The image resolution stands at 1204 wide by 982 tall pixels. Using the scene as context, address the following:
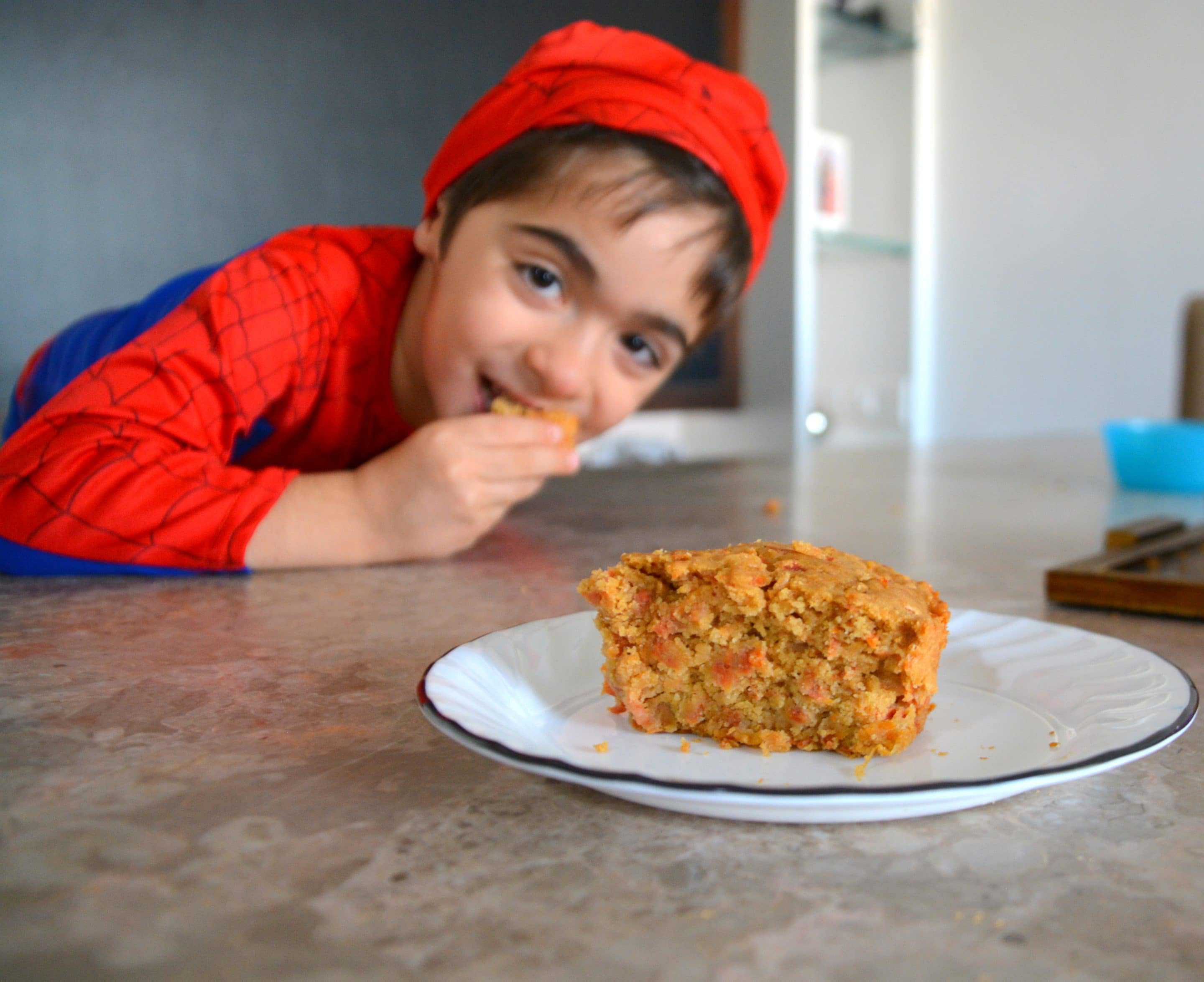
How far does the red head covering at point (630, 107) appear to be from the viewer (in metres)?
1.09

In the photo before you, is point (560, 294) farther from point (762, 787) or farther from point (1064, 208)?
point (1064, 208)

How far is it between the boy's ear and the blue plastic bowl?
3.44ft

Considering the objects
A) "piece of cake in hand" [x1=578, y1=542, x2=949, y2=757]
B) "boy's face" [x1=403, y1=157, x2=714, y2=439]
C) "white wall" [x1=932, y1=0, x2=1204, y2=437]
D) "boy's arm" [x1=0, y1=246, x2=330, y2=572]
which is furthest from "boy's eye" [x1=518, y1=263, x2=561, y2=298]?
"white wall" [x1=932, y1=0, x2=1204, y2=437]

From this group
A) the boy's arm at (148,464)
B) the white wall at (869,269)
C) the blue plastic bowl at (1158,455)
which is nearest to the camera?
the boy's arm at (148,464)

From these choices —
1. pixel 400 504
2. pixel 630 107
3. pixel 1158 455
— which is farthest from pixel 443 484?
pixel 1158 455

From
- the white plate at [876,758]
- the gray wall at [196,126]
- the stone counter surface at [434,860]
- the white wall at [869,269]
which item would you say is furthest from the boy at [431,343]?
the white wall at [869,269]

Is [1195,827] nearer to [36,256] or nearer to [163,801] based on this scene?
[163,801]

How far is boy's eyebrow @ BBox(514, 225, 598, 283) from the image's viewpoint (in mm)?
1052

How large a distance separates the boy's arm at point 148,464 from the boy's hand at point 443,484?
85 mm

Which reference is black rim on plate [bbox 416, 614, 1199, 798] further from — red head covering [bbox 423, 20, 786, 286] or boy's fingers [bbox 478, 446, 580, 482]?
red head covering [bbox 423, 20, 786, 286]

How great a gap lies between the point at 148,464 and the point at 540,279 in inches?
16.8

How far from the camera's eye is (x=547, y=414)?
3.68 feet

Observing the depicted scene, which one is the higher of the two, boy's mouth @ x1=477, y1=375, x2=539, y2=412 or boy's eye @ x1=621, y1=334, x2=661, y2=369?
boy's eye @ x1=621, y1=334, x2=661, y2=369

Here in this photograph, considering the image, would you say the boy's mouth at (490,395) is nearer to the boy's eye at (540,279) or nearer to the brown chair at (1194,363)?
the boy's eye at (540,279)
